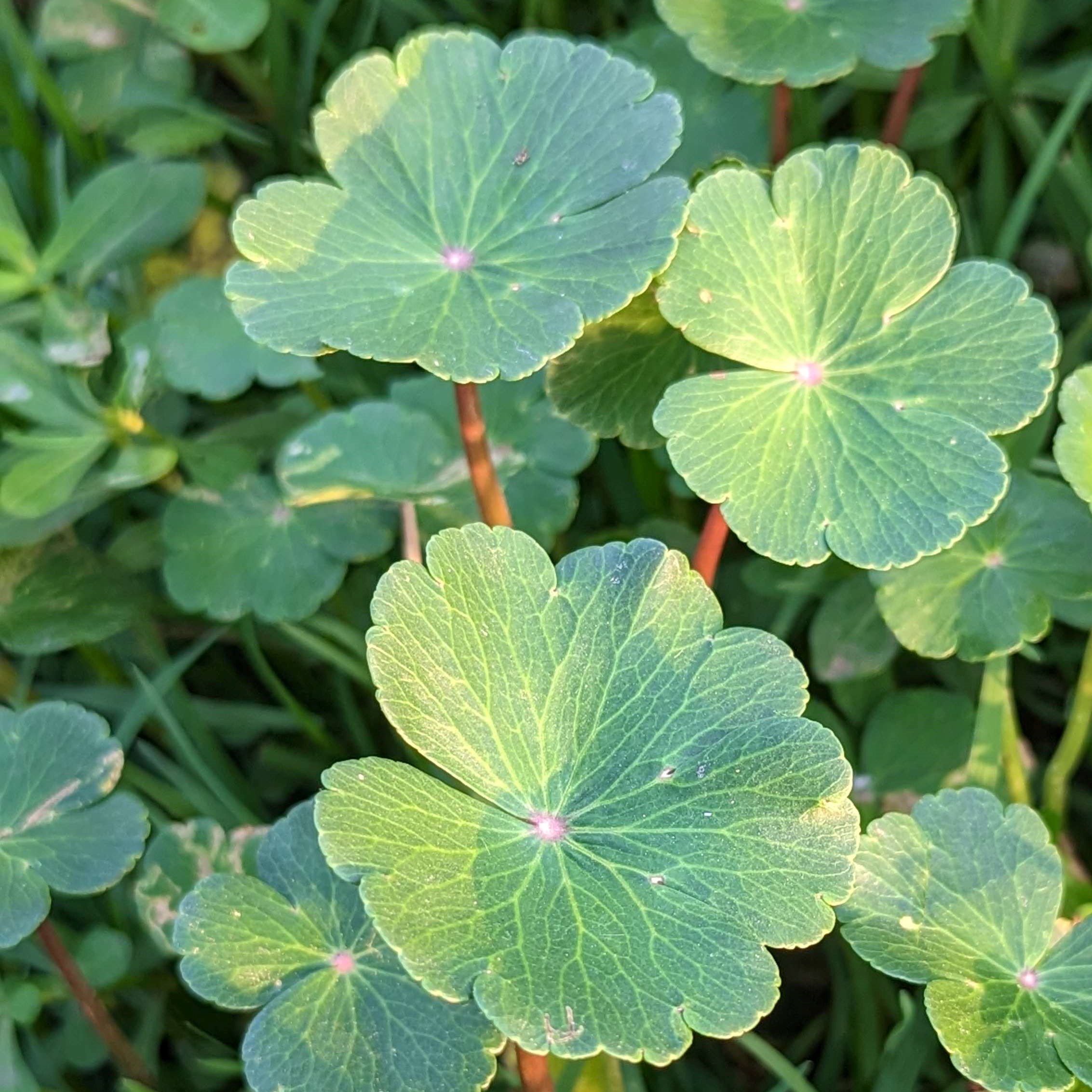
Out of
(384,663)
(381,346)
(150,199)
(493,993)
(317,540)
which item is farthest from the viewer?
(150,199)

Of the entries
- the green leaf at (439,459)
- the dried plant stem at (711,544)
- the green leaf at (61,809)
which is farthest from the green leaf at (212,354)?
the dried plant stem at (711,544)

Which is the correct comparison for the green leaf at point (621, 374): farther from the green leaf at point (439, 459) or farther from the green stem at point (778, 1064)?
the green stem at point (778, 1064)

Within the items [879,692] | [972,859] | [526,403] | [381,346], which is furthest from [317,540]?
[972,859]

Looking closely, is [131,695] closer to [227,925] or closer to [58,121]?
[227,925]

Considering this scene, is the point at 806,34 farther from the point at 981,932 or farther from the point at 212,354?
the point at 981,932

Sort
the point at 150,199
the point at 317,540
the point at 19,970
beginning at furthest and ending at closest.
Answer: the point at 150,199
the point at 317,540
the point at 19,970

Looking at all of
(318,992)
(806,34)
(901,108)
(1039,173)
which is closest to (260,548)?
(318,992)
